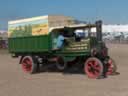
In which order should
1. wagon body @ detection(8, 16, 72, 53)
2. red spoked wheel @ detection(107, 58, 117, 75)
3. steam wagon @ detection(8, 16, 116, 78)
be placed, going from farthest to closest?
1. wagon body @ detection(8, 16, 72, 53)
2. red spoked wheel @ detection(107, 58, 117, 75)
3. steam wagon @ detection(8, 16, 116, 78)

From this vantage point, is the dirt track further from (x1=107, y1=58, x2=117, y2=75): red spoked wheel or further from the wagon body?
the wagon body

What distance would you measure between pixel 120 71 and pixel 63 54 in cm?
292

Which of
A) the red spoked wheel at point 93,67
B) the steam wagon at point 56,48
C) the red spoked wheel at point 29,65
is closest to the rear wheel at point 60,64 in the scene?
the steam wagon at point 56,48

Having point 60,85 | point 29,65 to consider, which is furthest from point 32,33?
point 60,85

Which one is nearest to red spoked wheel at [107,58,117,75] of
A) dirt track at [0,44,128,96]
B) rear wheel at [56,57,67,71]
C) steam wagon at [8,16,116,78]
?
steam wagon at [8,16,116,78]

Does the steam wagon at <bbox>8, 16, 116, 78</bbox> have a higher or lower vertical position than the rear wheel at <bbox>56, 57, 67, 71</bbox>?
higher

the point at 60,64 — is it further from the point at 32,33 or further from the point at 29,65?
the point at 32,33

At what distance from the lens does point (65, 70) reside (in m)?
18.9

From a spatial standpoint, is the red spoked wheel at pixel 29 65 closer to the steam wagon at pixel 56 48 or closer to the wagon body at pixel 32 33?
the steam wagon at pixel 56 48

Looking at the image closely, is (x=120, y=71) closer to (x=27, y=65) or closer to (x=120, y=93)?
(x=27, y=65)

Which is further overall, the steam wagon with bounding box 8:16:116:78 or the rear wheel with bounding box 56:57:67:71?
the rear wheel with bounding box 56:57:67:71

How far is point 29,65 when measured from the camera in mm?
19312

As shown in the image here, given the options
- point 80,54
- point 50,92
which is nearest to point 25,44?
point 80,54

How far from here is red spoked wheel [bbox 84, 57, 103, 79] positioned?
16.2 m
